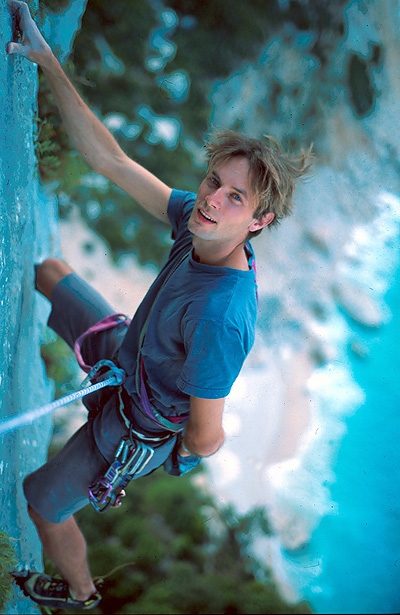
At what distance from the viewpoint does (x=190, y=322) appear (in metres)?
0.96

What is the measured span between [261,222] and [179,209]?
21 centimetres

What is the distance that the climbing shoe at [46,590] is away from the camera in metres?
1.39

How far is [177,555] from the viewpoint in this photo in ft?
5.42

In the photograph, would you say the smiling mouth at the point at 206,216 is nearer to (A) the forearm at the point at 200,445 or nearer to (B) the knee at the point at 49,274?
(A) the forearm at the point at 200,445

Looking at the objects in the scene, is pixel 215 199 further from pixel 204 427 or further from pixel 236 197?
pixel 204 427

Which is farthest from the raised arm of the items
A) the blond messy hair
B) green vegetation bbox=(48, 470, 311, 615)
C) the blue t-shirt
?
green vegetation bbox=(48, 470, 311, 615)

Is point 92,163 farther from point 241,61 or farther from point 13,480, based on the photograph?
point 13,480

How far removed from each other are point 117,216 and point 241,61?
0.53m

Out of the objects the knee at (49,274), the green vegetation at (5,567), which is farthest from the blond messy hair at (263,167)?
the green vegetation at (5,567)

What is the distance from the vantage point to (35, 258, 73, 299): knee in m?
1.49

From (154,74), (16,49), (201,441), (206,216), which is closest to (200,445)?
(201,441)

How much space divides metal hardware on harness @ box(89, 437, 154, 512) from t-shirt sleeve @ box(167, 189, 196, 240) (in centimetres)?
41

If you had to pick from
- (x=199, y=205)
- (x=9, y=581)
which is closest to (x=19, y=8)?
(x=199, y=205)

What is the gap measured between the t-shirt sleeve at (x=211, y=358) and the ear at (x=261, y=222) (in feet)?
0.70
